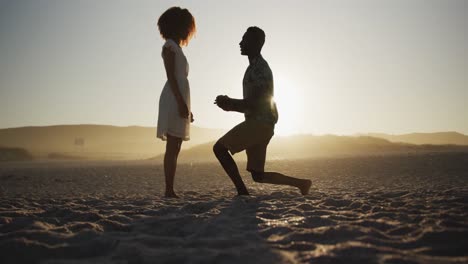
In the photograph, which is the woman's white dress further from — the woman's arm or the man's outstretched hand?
the man's outstretched hand

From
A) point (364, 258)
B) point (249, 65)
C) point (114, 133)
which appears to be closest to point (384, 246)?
point (364, 258)

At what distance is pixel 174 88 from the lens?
442 centimetres

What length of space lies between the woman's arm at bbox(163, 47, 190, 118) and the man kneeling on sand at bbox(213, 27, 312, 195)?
0.59 meters

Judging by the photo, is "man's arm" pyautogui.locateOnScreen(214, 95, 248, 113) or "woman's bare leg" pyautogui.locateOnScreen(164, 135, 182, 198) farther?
"woman's bare leg" pyautogui.locateOnScreen(164, 135, 182, 198)

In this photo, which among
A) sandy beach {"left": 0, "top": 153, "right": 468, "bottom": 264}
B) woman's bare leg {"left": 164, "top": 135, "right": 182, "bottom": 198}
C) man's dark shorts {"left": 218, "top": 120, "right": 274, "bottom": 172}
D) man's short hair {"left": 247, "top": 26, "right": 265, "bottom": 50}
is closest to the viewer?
sandy beach {"left": 0, "top": 153, "right": 468, "bottom": 264}

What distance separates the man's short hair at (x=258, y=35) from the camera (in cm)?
428

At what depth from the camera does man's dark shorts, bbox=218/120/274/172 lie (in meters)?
4.16

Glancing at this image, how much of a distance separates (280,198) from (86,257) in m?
2.62

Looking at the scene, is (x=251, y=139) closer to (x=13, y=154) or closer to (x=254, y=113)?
(x=254, y=113)

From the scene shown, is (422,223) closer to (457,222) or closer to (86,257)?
(457,222)

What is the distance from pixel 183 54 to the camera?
469 centimetres

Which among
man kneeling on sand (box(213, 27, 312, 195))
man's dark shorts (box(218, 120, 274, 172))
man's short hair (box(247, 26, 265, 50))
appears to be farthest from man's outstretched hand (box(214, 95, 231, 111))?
man's short hair (box(247, 26, 265, 50))

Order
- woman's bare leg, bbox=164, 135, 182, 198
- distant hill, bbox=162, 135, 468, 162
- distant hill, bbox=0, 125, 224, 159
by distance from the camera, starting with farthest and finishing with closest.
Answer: distant hill, bbox=0, 125, 224, 159, distant hill, bbox=162, 135, 468, 162, woman's bare leg, bbox=164, 135, 182, 198

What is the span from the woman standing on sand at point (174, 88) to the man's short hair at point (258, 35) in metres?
0.93
